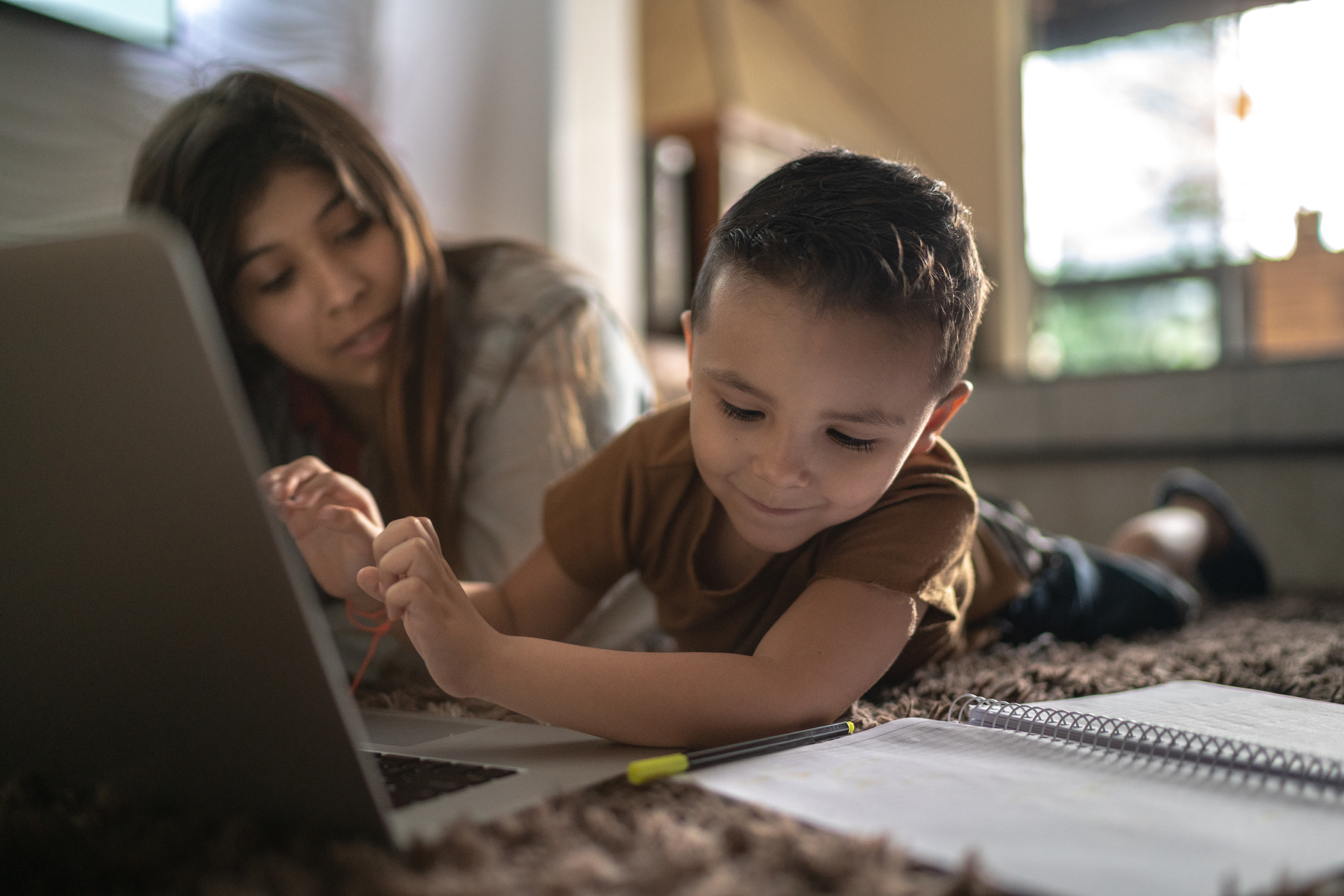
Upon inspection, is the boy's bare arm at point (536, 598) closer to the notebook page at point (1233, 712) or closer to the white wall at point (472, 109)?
the notebook page at point (1233, 712)

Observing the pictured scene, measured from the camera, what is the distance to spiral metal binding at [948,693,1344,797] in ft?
1.61

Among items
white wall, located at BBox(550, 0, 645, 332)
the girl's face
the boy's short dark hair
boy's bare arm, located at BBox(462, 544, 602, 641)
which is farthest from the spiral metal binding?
white wall, located at BBox(550, 0, 645, 332)

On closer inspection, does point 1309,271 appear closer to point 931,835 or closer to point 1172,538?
point 1172,538

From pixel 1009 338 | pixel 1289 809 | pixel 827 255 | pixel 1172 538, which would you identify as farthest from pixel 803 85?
pixel 1289 809

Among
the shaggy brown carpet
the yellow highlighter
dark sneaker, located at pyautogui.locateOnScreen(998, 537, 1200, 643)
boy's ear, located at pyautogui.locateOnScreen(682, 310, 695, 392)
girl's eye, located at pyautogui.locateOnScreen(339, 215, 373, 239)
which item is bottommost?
dark sneaker, located at pyautogui.locateOnScreen(998, 537, 1200, 643)

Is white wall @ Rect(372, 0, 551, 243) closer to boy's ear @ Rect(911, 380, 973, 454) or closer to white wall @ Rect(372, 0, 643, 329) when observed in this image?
white wall @ Rect(372, 0, 643, 329)

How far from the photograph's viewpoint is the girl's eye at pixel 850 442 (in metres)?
0.64

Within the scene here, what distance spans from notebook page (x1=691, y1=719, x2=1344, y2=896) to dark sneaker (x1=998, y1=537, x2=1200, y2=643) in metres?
0.56

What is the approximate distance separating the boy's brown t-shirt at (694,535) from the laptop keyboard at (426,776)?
275 mm

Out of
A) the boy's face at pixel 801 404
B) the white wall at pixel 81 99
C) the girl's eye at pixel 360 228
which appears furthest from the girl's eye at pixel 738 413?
the white wall at pixel 81 99

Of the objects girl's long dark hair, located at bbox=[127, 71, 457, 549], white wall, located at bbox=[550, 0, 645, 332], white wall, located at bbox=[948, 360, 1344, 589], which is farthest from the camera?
white wall, located at bbox=[550, 0, 645, 332]

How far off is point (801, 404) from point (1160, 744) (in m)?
0.28

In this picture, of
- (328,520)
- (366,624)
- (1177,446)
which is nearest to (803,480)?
(328,520)

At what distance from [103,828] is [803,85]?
3158mm
